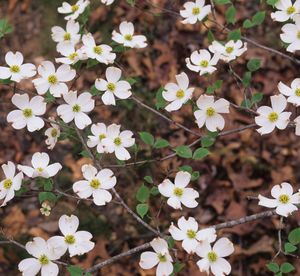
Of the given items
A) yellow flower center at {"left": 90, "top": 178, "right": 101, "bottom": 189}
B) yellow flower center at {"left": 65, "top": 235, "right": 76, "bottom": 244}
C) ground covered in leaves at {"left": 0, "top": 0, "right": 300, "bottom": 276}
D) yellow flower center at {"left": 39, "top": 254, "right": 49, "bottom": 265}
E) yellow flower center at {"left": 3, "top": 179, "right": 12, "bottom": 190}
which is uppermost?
yellow flower center at {"left": 3, "top": 179, "right": 12, "bottom": 190}

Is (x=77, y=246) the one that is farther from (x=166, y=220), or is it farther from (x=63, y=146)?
(x=63, y=146)

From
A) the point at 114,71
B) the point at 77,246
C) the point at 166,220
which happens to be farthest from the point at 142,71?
the point at 77,246

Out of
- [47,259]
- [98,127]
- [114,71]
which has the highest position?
[114,71]

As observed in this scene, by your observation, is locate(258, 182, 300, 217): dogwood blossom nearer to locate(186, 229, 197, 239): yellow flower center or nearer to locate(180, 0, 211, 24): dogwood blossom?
locate(186, 229, 197, 239): yellow flower center

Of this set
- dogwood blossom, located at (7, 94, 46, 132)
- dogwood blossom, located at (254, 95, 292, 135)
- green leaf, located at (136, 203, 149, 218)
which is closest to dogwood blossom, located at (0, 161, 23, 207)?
dogwood blossom, located at (7, 94, 46, 132)

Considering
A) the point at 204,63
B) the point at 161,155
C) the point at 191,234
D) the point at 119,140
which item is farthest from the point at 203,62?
the point at 161,155
